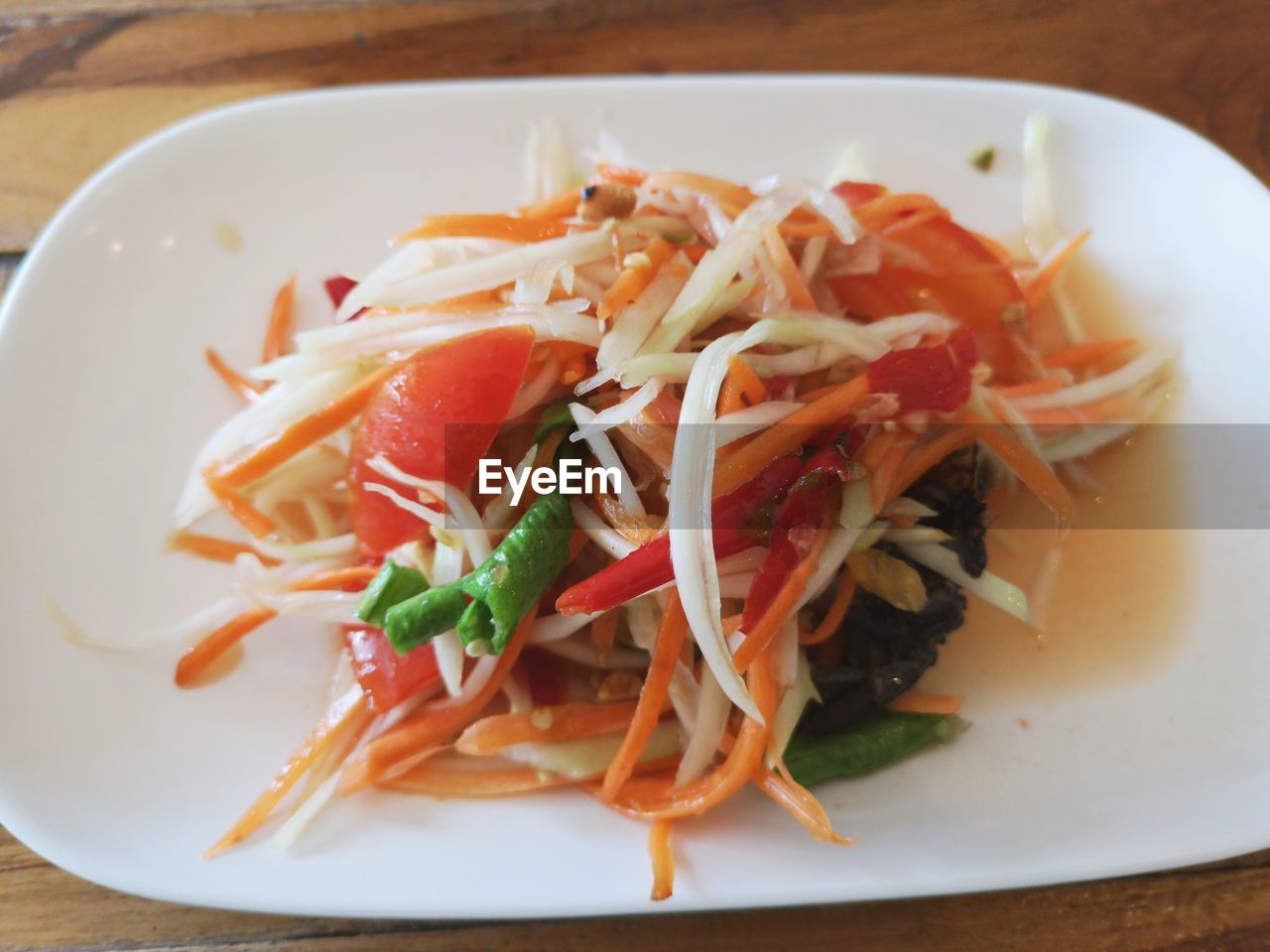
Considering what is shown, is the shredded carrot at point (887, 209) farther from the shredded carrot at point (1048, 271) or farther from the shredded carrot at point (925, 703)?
the shredded carrot at point (925, 703)

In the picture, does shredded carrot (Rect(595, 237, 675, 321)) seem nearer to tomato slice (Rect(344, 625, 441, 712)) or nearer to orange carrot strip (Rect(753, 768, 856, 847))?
tomato slice (Rect(344, 625, 441, 712))

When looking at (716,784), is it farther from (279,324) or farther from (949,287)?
(279,324)

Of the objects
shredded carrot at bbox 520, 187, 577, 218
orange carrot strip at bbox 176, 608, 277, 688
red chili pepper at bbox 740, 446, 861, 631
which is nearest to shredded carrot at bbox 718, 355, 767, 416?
red chili pepper at bbox 740, 446, 861, 631

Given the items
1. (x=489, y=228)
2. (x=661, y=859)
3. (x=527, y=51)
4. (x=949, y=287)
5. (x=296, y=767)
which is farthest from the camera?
(x=527, y=51)

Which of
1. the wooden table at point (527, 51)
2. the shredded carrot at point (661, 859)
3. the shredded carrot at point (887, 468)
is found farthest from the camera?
the wooden table at point (527, 51)

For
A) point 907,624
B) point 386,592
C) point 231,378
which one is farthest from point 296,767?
point 907,624

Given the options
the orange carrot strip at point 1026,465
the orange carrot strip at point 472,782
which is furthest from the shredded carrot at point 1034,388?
the orange carrot strip at point 472,782
